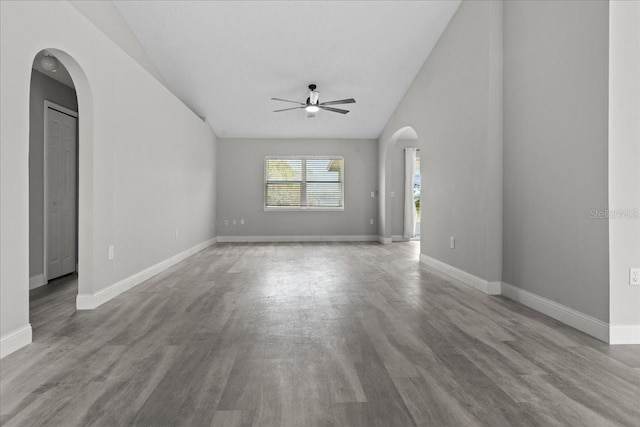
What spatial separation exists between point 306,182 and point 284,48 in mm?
4346

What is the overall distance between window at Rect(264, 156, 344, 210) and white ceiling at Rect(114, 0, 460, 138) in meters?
2.00

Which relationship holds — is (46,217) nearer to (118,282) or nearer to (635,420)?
(118,282)

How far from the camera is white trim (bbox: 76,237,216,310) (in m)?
3.35

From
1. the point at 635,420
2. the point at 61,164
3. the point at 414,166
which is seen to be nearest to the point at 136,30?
the point at 61,164

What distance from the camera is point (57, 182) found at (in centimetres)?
480

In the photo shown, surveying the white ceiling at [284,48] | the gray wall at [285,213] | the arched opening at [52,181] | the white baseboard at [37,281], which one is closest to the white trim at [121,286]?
the arched opening at [52,181]

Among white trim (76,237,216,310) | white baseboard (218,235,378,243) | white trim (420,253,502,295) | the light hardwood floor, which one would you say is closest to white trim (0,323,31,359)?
the light hardwood floor

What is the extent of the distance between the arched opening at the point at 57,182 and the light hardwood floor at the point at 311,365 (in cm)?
60

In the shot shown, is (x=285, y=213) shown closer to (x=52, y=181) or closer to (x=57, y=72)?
(x=52, y=181)

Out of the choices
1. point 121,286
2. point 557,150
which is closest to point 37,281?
point 121,286

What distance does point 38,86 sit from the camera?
441 cm

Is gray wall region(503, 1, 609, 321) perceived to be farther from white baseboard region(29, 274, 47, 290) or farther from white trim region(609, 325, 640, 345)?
white baseboard region(29, 274, 47, 290)

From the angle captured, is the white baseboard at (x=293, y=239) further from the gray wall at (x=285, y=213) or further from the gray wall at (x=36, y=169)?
the gray wall at (x=36, y=169)

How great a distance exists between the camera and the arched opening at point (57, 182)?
339 cm
